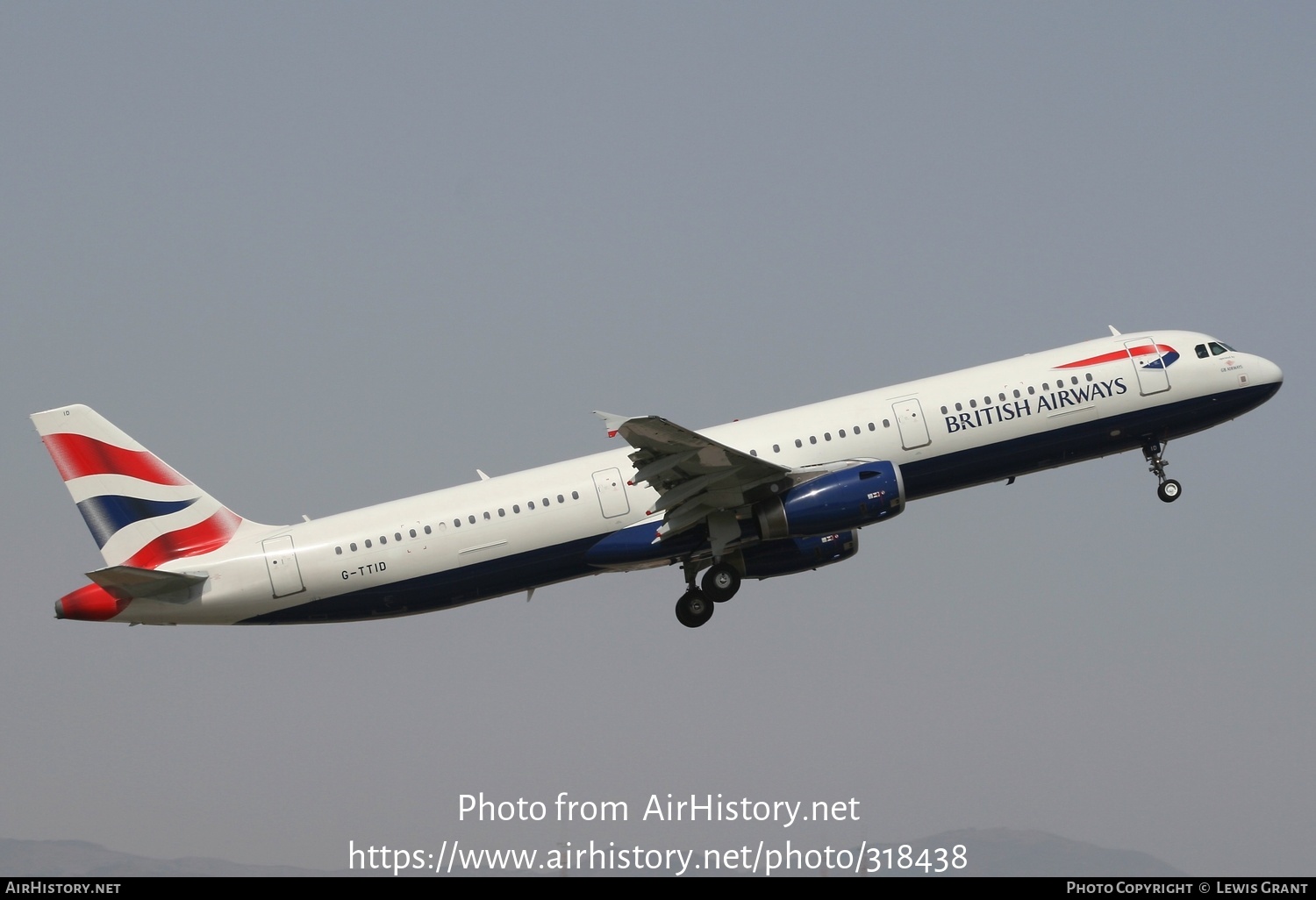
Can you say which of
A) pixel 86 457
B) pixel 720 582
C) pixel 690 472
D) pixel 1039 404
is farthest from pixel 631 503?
pixel 86 457

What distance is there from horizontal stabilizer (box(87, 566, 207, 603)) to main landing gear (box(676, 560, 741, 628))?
14.7 meters

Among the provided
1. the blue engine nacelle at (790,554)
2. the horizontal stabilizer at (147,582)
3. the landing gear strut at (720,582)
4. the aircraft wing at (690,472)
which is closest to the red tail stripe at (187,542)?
the horizontal stabilizer at (147,582)

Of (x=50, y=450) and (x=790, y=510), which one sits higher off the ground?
(x=50, y=450)

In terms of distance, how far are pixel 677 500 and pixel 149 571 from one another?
50.5ft

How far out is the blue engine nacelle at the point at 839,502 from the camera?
41219 millimetres

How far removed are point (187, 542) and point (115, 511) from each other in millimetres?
2530

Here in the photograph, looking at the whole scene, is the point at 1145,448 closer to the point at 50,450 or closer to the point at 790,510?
the point at 790,510

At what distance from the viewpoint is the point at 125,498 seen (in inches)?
1747

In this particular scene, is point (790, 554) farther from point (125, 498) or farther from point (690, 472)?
point (125, 498)

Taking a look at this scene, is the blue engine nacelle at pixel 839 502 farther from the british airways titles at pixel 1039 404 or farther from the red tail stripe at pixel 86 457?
the red tail stripe at pixel 86 457

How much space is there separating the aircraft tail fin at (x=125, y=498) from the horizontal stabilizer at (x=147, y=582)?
55.0 inches
